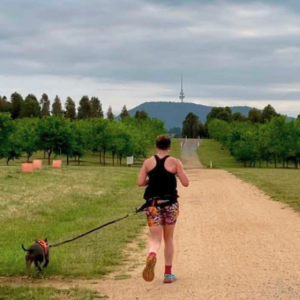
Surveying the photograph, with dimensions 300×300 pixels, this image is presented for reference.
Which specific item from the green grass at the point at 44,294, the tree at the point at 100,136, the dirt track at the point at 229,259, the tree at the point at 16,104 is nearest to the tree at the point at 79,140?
the tree at the point at 100,136

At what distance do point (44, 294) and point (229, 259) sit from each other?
12.1ft

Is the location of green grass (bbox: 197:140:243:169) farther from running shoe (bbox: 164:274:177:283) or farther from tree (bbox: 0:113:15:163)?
running shoe (bbox: 164:274:177:283)

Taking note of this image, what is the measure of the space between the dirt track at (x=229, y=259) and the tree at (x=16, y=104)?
13765 cm

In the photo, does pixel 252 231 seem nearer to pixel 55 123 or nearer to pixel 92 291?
pixel 92 291

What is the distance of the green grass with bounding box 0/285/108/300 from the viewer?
7.43m

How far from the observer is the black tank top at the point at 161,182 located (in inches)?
313

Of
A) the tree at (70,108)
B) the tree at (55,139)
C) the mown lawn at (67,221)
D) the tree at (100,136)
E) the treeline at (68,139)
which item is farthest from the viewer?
the tree at (70,108)

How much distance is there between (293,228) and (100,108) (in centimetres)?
16487

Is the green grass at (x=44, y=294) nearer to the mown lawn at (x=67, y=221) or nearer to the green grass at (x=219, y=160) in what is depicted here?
the mown lawn at (x=67, y=221)

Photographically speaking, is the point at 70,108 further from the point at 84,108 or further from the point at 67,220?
the point at 67,220

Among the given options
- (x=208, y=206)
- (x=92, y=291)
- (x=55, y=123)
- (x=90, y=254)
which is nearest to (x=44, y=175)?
(x=208, y=206)

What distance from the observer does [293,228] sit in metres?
14.3

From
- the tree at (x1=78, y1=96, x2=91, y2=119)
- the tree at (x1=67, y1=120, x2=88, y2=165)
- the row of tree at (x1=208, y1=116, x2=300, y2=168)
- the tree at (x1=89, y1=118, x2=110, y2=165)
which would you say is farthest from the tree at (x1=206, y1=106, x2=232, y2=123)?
the tree at (x1=67, y1=120, x2=88, y2=165)

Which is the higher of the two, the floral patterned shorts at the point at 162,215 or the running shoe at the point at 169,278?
the floral patterned shorts at the point at 162,215
